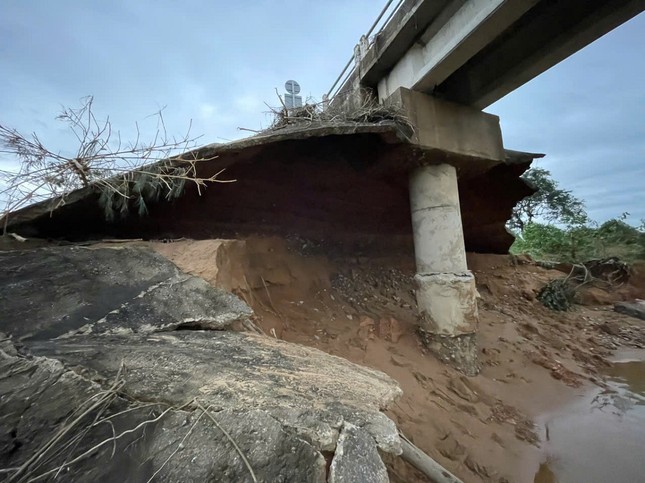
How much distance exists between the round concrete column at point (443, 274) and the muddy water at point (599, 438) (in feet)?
2.97

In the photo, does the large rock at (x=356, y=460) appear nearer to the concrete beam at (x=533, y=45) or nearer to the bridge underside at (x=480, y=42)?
the bridge underside at (x=480, y=42)

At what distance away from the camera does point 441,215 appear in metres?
3.63

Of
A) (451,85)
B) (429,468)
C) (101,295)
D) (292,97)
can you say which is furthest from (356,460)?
(451,85)

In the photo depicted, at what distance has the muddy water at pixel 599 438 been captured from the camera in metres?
2.34

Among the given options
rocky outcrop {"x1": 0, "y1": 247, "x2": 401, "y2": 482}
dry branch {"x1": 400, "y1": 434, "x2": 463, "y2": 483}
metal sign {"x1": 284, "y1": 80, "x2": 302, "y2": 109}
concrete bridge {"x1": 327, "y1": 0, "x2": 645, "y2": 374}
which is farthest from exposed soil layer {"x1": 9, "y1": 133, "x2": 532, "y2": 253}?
dry branch {"x1": 400, "y1": 434, "x2": 463, "y2": 483}

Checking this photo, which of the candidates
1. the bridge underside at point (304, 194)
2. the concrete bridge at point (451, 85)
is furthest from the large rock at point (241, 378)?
the concrete bridge at point (451, 85)

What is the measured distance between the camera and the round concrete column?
3471mm

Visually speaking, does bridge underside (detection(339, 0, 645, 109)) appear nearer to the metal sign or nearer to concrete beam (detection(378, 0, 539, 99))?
concrete beam (detection(378, 0, 539, 99))

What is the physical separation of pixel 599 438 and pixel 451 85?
4.05 m

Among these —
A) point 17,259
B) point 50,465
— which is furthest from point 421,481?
point 17,259

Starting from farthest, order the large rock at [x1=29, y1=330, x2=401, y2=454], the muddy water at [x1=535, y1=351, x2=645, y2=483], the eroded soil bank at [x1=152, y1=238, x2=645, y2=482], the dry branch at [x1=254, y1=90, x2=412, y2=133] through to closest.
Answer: the dry branch at [x1=254, y1=90, x2=412, y2=133] → the eroded soil bank at [x1=152, y1=238, x2=645, y2=482] → the muddy water at [x1=535, y1=351, x2=645, y2=483] → the large rock at [x1=29, y1=330, x2=401, y2=454]

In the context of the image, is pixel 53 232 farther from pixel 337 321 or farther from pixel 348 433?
pixel 348 433

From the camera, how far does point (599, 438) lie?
108 inches

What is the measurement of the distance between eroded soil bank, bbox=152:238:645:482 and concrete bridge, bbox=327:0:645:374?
50cm
